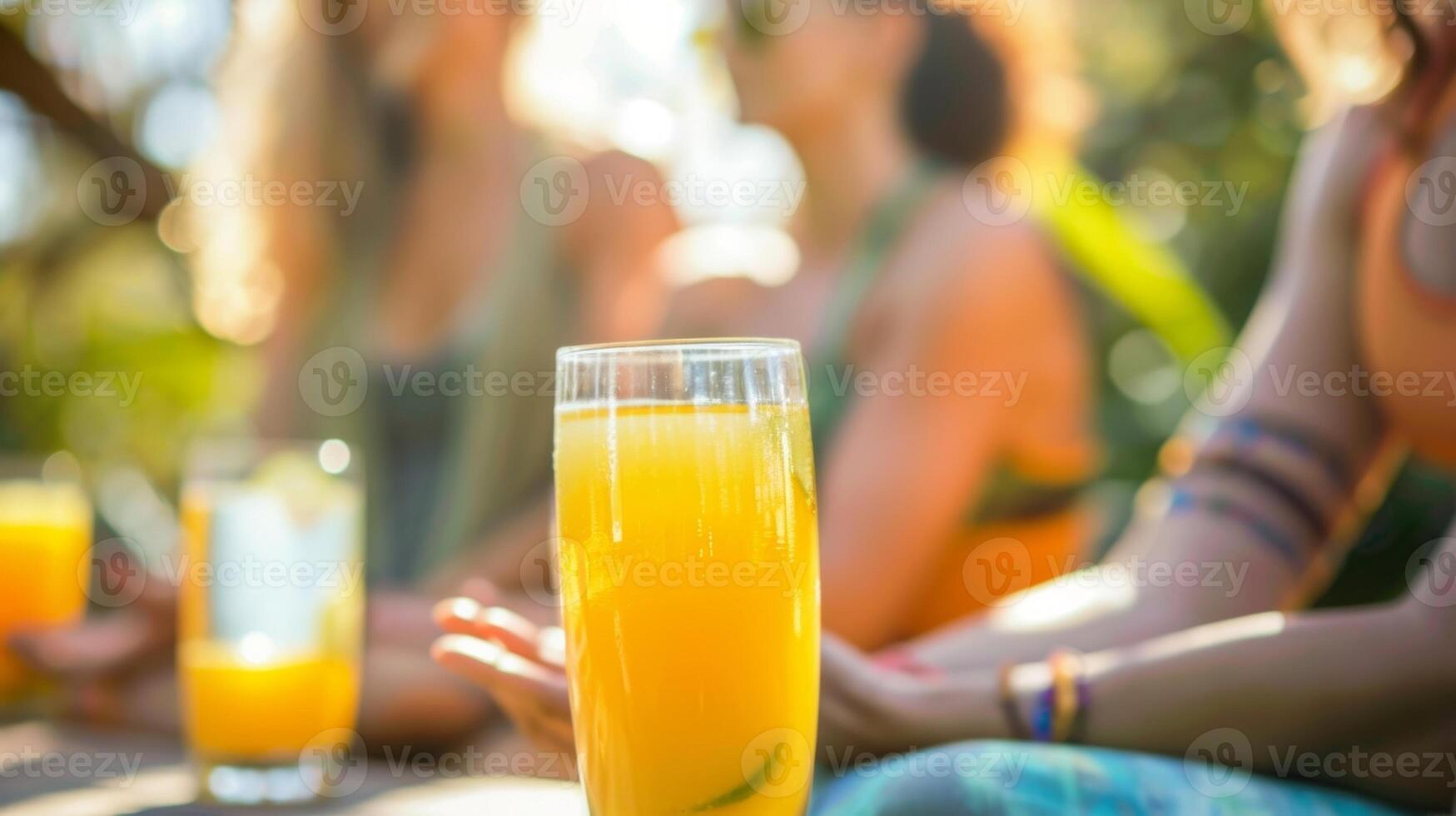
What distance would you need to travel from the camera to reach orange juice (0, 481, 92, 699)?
6.42 feet

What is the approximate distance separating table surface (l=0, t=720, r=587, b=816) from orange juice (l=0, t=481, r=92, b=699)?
1.26 feet

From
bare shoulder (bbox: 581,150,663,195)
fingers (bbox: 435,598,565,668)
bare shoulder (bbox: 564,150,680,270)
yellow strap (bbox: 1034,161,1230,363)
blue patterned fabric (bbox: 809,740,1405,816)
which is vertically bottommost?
blue patterned fabric (bbox: 809,740,1405,816)

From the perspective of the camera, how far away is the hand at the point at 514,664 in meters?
1.02

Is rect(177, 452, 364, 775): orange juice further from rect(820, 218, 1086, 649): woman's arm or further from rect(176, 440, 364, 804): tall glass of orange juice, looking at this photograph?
rect(820, 218, 1086, 649): woman's arm

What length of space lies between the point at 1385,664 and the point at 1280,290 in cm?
74

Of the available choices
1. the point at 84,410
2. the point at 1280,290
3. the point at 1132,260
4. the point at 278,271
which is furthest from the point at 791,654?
the point at 84,410

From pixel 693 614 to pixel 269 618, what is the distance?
678 mm

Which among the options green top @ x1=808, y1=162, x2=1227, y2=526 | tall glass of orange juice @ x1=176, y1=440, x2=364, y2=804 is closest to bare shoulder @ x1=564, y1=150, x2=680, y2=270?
green top @ x1=808, y1=162, x2=1227, y2=526

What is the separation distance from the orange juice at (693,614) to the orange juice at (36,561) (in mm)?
1381

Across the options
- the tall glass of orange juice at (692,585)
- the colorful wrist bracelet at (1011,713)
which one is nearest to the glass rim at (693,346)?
the tall glass of orange juice at (692,585)

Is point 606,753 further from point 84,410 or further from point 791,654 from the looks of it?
point 84,410

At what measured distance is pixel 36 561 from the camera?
6.56ft

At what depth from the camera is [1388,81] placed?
5.06 feet

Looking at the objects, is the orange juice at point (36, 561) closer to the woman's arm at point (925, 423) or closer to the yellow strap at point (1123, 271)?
the woman's arm at point (925, 423)
